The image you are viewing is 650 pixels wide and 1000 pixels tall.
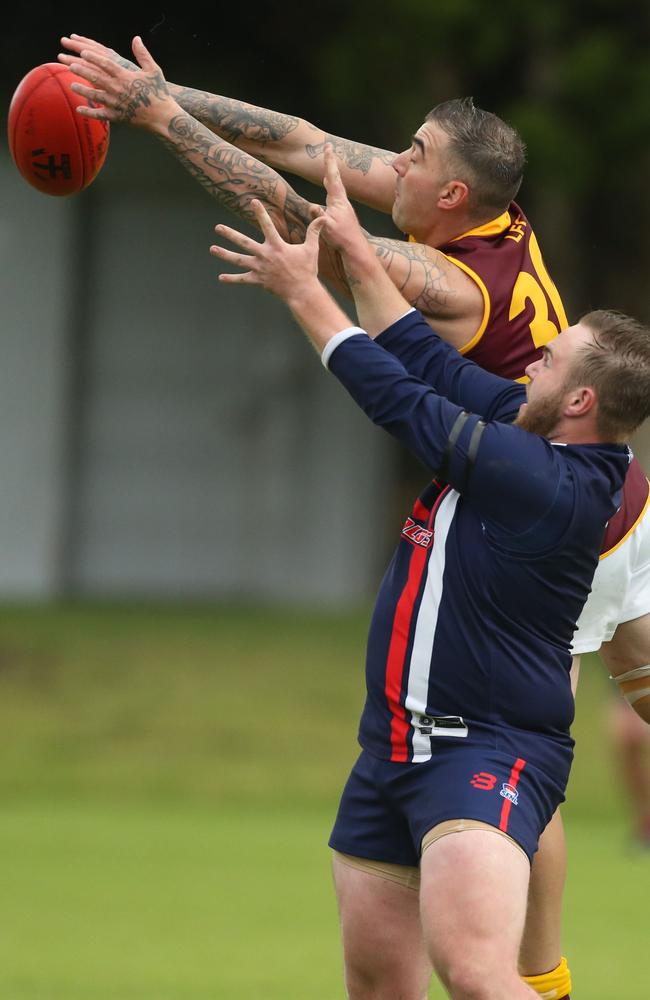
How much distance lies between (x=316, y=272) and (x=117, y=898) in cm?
546

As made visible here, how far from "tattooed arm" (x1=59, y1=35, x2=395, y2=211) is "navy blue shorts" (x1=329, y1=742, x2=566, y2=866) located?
5.37 ft

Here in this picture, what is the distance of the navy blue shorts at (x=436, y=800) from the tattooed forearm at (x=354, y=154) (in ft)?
5.53

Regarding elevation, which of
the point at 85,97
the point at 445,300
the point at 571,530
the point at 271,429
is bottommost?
the point at 271,429

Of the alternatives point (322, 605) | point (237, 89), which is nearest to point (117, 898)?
point (322, 605)

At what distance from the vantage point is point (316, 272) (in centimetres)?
401

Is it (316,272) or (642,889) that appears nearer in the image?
(316,272)

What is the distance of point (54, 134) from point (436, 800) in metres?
2.15

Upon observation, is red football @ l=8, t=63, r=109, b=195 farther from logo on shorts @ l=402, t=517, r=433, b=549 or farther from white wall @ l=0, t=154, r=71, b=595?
white wall @ l=0, t=154, r=71, b=595

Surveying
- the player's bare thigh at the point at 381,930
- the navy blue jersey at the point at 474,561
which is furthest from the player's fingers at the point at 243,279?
A: the player's bare thigh at the point at 381,930

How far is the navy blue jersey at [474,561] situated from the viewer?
3.84 meters

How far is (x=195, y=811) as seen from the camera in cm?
1167

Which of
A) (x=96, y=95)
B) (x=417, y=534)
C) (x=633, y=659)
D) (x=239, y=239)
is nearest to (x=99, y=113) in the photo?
(x=96, y=95)

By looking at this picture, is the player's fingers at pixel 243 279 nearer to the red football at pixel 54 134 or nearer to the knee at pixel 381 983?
the red football at pixel 54 134

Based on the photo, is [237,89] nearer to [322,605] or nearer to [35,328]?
[35,328]
